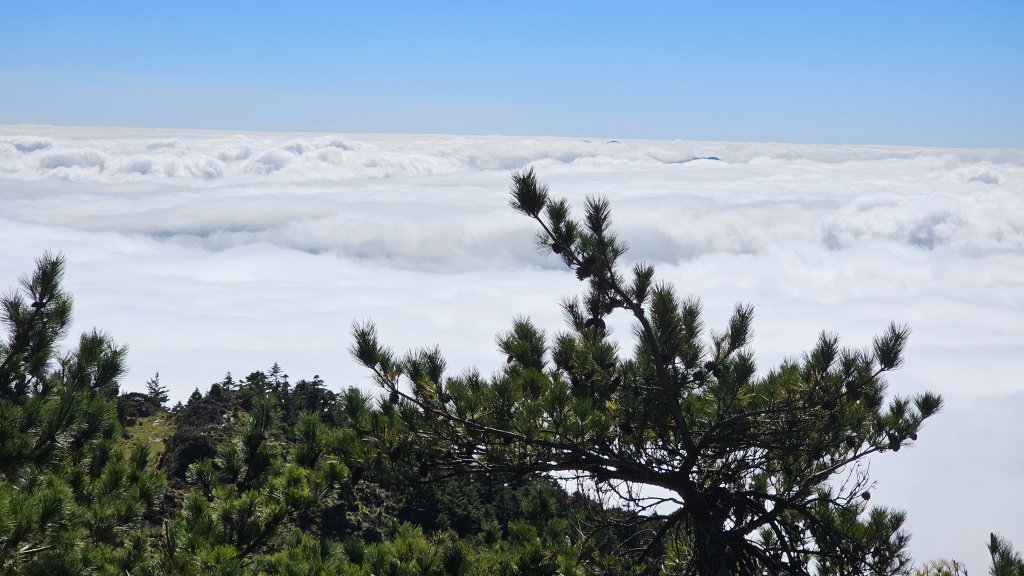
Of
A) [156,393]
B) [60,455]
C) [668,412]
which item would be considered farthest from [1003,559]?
[156,393]

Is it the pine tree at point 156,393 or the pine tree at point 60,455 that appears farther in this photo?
the pine tree at point 156,393

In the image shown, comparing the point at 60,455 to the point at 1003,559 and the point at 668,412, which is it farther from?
the point at 1003,559

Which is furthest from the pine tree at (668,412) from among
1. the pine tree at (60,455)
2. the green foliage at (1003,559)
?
the pine tree at (60,455)

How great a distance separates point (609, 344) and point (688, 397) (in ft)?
2.48

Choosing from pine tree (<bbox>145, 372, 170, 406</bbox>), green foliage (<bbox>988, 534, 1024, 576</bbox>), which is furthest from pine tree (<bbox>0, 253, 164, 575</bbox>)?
pine tree (<bbox>145, 372, 170, 406</bbox>)

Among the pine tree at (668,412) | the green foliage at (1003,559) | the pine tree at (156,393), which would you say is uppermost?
the pine tree at (668,412)

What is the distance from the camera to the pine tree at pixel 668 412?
6066 millimetres

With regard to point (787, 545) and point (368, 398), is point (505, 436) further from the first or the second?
point (787, 545)

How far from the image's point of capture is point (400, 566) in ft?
21.0

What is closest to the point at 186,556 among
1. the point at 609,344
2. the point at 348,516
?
the point at 609,344

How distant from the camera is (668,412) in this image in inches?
251

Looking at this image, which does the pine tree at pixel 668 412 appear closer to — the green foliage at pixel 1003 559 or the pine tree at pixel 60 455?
the green foliage at pixel 1003 559

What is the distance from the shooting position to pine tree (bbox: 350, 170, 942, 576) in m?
6.07

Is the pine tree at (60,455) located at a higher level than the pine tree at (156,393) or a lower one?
higher
